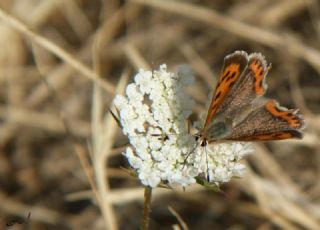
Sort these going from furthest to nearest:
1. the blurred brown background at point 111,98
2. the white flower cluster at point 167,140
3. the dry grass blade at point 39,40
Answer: the blurred brown background at point 111,98 < the dry grass blade at point 39,40 < the white flower cluster at point 167,140

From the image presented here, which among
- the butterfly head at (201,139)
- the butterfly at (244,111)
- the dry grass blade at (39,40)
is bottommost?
the butterfly head at (201,139)

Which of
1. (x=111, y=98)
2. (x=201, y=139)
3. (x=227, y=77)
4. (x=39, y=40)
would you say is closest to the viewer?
(x=227, y=77)

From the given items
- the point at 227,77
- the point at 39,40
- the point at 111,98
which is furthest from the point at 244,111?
the point at 111,98

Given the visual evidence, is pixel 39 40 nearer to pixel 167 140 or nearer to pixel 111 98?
pixel 167 140

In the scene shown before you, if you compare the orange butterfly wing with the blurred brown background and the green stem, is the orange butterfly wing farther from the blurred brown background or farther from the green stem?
the blurred brown background

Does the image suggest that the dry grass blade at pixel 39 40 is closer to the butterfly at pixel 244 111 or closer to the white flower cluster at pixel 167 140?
the white flower cluster at pixel 167 140

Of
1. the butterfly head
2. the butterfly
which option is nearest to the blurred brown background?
the butterfly head

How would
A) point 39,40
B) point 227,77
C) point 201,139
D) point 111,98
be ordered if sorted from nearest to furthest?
point 227,77 → point 201,139 → point 39,40 → point 111,98

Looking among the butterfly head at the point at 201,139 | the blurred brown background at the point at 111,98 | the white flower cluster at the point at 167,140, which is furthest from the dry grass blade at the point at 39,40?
the butterfly head at the point at 201,139
